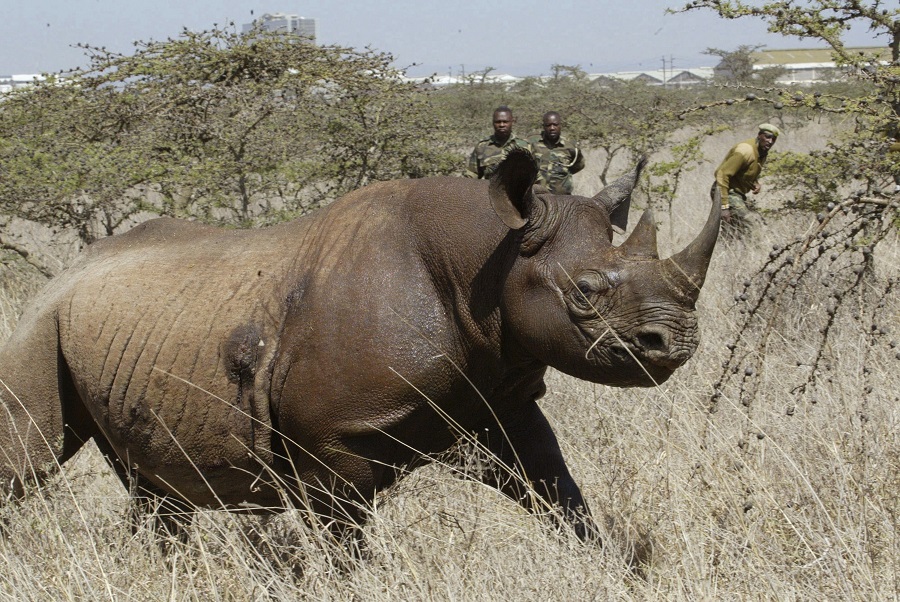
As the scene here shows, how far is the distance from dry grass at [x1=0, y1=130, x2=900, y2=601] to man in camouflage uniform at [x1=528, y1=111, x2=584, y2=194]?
579 cm

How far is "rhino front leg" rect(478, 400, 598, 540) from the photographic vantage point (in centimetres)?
436

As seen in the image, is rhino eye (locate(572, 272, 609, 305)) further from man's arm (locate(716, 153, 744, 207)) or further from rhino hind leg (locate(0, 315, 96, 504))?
man's arm (locate(716, 153, 744, 207))

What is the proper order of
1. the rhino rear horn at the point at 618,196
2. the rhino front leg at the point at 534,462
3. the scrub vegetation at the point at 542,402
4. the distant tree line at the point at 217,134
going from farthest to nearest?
the distant tree line at the point at 217,134
the rhino front leg at the point at 534,462
the rhino rear horn at the point at 618,196
the scrub vegetation at the point at 542,402

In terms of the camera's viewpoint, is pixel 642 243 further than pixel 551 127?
No

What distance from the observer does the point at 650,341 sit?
3.63 meters

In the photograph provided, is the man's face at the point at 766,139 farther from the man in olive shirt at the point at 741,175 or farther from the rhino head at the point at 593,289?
the rhino head at the point at 593,289

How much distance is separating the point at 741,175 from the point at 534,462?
7855mm

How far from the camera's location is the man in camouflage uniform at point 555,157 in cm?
1122

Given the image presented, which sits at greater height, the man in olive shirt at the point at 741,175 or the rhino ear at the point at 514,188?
the rhino ear at the point at 514,188

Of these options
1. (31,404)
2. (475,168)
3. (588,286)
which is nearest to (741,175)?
(475,168)

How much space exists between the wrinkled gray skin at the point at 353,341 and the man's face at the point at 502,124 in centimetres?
699

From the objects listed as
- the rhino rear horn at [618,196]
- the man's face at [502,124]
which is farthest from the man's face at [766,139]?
the rhino rear horn at [618,196]

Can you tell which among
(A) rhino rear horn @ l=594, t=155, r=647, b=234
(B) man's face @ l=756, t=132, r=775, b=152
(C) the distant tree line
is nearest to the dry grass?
(A) rhino rear horn @ l=594, t=155, r=647, b=234

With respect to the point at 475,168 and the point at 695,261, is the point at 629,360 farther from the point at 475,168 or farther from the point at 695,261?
the point at 475,168
